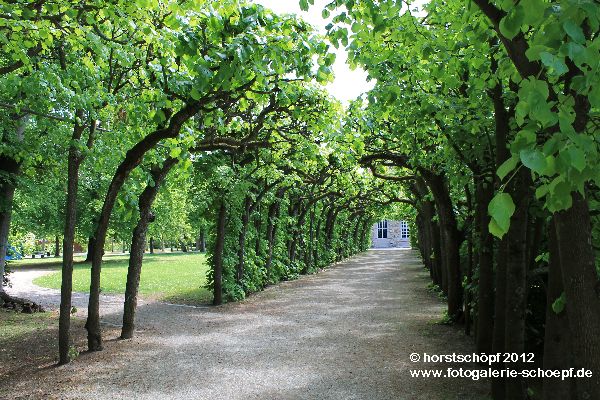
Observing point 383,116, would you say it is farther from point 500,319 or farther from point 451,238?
point 451,238

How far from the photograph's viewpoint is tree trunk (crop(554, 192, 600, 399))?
258 centimetres

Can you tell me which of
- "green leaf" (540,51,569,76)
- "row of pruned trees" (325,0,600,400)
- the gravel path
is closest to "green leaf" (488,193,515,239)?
"row of pruned trees" (325,0,600,400)

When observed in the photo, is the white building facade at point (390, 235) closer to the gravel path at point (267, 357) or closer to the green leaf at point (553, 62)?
the gravel path at point (267, 357)

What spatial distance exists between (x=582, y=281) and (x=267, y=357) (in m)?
5.89

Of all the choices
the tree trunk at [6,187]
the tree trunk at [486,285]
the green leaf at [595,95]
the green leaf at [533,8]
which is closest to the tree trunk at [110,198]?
the tree trunk at [486,285]

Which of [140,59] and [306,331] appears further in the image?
[306,331]

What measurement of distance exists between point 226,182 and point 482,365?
25.9 feet

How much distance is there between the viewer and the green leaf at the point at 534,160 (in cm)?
165

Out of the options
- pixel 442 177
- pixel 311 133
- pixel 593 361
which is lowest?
pixel 593 361

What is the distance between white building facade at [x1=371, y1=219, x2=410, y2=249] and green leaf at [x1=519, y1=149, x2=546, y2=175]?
7761 cm

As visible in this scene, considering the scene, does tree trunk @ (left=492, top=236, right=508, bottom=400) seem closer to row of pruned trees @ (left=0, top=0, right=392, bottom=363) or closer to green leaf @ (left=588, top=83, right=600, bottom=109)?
row of pruned trees @ (left=0, top=0, right=392, bottom=363)

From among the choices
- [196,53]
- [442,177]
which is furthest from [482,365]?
[196,53]

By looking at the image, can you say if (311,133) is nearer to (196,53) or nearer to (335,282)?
(196,53)

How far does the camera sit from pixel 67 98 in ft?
21.0
